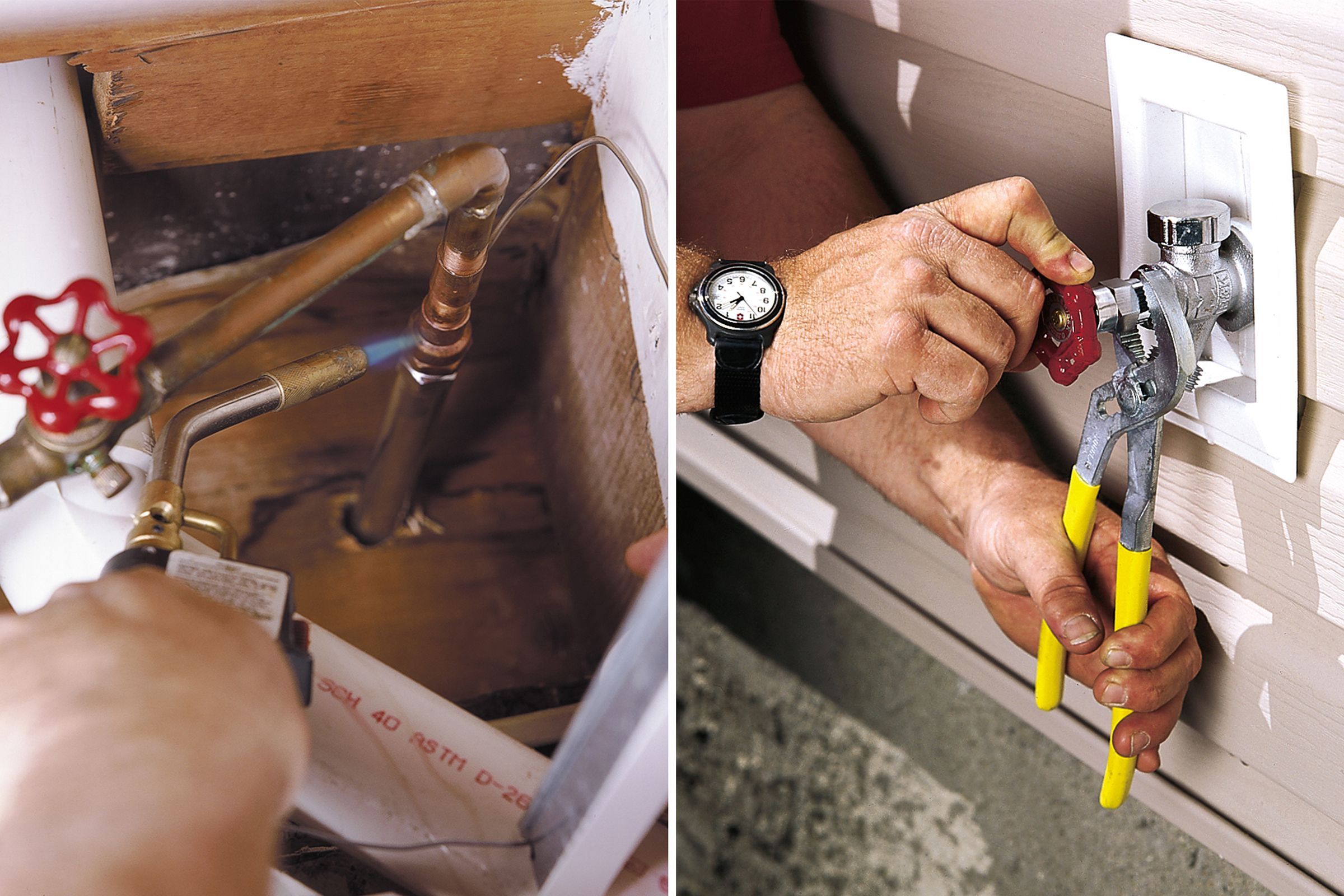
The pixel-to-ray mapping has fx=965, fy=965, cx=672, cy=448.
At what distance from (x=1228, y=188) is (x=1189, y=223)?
38mm

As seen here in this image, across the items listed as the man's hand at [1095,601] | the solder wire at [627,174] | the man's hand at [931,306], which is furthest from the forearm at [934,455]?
the solder wire at [627,174]

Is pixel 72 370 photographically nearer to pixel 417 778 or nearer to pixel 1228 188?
pixel 417 778

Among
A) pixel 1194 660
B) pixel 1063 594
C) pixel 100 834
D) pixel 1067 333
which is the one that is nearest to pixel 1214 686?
pixel 1194 660

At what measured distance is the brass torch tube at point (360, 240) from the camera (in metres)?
0.33

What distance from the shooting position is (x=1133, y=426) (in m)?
0.41

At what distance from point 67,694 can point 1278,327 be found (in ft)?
1.53

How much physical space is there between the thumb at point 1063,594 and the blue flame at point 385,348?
32cm

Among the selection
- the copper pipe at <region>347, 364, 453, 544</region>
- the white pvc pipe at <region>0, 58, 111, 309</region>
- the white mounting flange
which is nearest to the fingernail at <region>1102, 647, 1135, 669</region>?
the white mounting flange

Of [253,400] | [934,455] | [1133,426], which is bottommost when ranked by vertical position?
[934,455]

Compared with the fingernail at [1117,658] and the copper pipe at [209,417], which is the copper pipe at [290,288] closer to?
the copper pipe at [209,417]

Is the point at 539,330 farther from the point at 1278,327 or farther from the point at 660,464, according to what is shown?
the point at 1278,327

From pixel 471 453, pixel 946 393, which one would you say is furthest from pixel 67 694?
pixel 946 393

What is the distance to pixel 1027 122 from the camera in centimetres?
48

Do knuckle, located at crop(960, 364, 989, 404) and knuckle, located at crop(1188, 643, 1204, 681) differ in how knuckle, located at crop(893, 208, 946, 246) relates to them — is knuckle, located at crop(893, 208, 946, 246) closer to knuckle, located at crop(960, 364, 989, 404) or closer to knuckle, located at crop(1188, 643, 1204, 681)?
knuckle, located at crop(960, 364, 989, 404)
